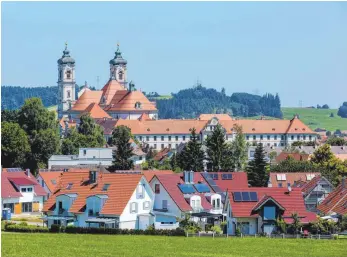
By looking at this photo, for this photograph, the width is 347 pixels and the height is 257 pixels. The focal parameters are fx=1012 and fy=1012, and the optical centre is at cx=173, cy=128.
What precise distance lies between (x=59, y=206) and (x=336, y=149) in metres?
78.1

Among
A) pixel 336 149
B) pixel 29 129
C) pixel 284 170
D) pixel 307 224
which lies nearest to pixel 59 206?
pixel 307 224

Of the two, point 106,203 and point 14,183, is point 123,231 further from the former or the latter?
point 14,183

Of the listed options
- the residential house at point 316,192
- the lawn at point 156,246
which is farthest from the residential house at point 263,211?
the residential house at point 316,192

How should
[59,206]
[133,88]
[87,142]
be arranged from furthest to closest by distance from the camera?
1. [133,88]
2. [87,142]
3. [59,206]

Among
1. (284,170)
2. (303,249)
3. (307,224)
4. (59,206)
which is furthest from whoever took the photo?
(284,170)

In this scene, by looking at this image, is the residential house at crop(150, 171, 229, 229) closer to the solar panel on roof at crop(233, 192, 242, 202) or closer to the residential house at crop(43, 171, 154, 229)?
the residential house at crop(43, 171, 154, 229)

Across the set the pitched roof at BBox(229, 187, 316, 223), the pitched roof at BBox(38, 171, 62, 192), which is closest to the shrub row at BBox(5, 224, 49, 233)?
the pitched roof at BBox(229, 187, 316, 223)

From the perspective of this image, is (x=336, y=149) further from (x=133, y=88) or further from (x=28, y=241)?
(x=28, y=241)

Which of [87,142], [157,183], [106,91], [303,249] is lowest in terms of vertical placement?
[303,249]

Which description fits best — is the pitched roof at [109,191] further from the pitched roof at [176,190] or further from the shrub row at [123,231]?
the shrub row at [123,231]

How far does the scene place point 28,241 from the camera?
122 feet

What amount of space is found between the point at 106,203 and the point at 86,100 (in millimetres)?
140730

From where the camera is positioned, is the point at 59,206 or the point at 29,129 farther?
the point at 29,129

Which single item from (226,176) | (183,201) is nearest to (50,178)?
(226,176)
